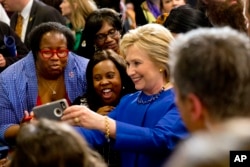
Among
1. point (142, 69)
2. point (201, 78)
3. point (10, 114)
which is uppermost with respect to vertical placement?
point (201, 78)

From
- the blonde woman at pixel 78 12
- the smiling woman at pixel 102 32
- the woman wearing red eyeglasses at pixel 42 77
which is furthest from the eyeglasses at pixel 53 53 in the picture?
the blonde woman at pixel 78 12

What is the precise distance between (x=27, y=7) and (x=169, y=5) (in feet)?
4.45

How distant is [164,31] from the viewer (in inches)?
108

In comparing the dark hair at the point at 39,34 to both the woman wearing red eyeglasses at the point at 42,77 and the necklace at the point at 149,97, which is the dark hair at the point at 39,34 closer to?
the woman wearing red eyeglasses at the point at 42,77

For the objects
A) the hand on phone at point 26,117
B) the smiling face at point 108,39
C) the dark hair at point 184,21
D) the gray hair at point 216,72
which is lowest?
the hand on phone at point 26,117

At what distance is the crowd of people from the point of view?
1510mm

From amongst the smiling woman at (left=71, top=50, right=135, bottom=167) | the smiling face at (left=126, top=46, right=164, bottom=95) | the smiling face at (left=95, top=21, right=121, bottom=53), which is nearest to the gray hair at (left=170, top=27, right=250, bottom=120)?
the smiling face at (left=126, top=46, right=164, bottom=95)

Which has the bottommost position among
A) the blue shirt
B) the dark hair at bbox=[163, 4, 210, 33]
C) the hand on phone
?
the hand on phone

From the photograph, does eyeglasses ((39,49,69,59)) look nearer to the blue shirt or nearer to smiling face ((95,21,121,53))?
the blue shirt

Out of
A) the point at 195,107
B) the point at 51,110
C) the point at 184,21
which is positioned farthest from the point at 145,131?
the point at 184,21

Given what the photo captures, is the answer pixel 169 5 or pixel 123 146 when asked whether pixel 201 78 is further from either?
pixel 169 5

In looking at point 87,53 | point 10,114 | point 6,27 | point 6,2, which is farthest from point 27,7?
point 10,114

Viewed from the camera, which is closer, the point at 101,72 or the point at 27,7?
the point at 101,72

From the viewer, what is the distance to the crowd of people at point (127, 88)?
4.95 feet
